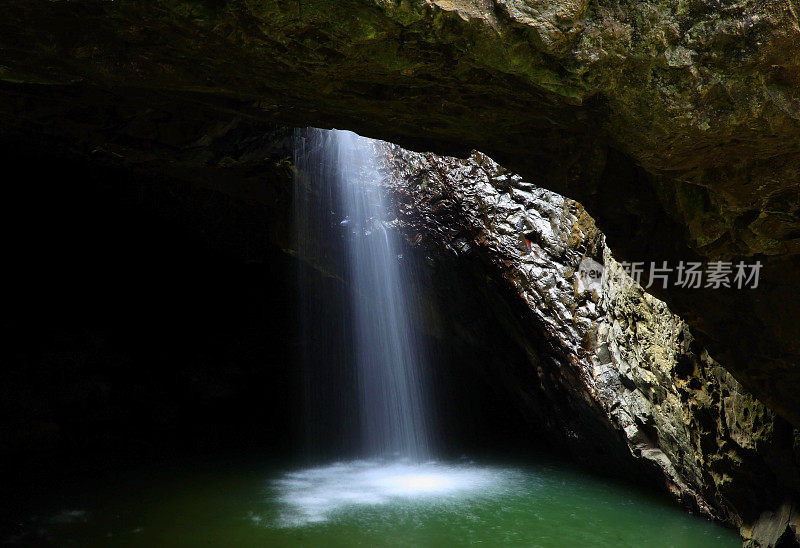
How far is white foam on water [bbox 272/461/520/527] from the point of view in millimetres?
5434

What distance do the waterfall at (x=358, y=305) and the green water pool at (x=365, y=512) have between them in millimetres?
2100

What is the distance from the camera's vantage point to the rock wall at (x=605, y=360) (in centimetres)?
407

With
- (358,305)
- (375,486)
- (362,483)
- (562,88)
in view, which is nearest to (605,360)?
(375,486)

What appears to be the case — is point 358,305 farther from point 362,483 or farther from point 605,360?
point 605,360

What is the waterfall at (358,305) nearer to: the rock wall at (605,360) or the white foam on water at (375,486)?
the rock wall at (605,360)

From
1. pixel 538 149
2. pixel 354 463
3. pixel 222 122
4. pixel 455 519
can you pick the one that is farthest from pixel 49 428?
pixel 538 149

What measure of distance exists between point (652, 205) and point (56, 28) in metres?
2.84

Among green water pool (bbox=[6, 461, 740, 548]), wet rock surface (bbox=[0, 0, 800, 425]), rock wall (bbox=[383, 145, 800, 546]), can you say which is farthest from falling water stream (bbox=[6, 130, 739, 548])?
wet rock surface (bbox=[0, 0, 800, 425])

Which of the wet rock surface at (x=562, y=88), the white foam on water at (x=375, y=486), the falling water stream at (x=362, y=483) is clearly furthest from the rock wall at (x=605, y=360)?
the white foam on water at (x=375, y=486)

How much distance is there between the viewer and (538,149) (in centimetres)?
307

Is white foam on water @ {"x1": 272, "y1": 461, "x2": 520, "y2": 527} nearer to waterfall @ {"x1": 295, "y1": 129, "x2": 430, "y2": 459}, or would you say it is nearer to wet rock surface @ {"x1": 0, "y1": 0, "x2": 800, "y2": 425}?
waterfall @ {"x1": 295, "y1": 129, "x2": 430, "y2": 459}

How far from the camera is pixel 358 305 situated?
29.3 ft

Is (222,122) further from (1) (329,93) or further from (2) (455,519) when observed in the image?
(2) (455,519)

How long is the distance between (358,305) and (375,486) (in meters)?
3.19
